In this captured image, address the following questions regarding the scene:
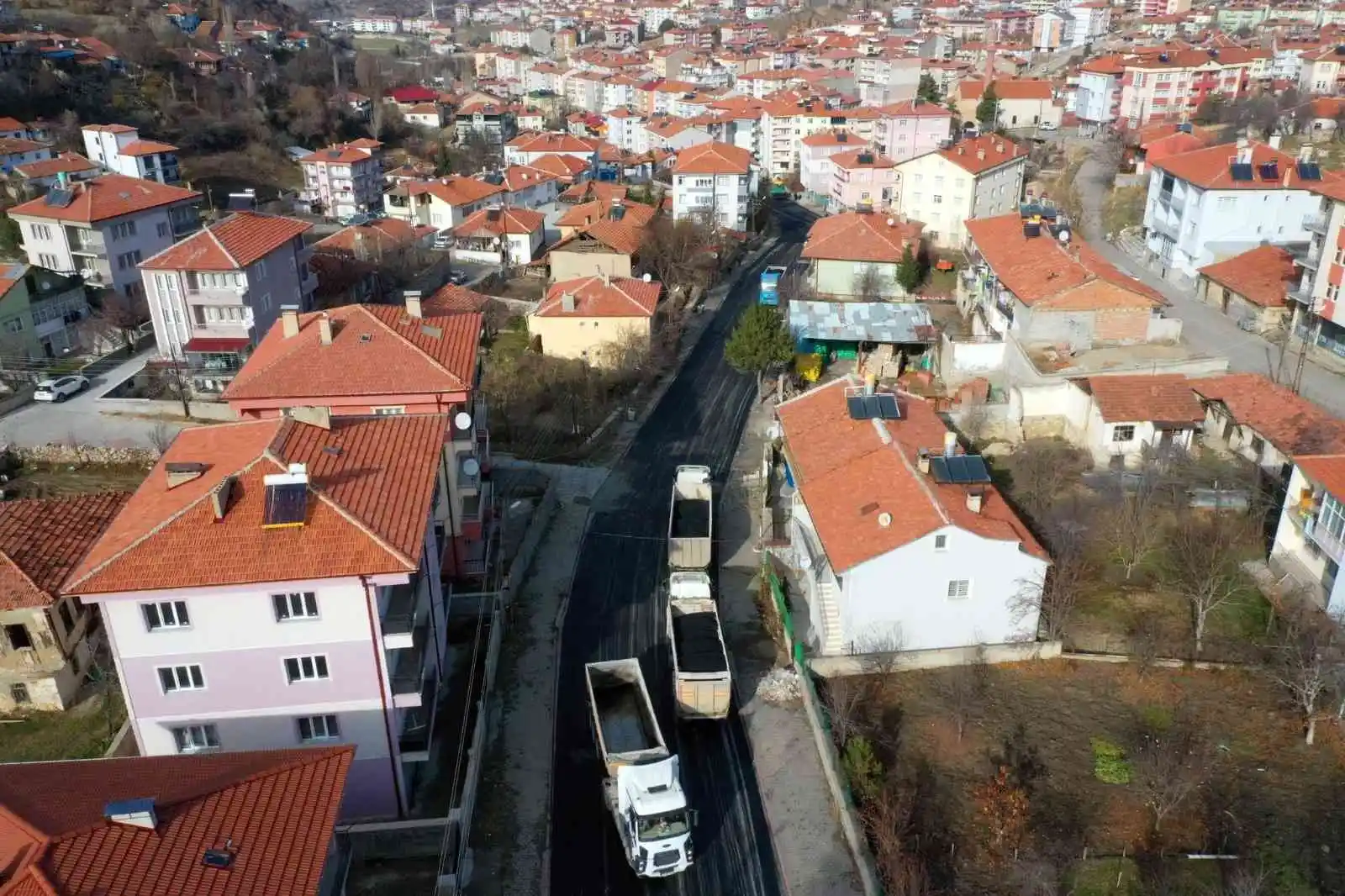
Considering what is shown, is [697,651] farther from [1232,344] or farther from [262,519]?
[1232,344]

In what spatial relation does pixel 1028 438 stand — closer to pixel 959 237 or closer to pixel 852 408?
pixel 852 408

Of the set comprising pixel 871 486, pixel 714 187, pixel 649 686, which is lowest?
pixel 649 686

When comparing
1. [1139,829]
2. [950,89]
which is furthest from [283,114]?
[1139,829]

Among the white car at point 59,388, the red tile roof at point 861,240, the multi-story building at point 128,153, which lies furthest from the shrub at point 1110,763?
the multi-story building at point 128,153

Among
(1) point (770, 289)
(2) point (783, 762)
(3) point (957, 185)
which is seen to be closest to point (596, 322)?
(1) point (770, 289)

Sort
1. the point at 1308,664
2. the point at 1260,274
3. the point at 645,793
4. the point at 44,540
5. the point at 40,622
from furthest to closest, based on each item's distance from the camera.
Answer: the point at 1260,274 → the point at 44,540 → the point at 40,622 → the point at 1308,664 → the point at 645,793

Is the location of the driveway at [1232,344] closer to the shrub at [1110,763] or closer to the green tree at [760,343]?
the green tree at [760,343]
